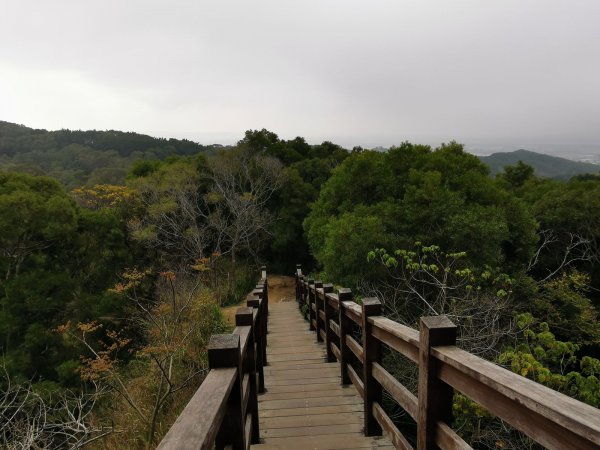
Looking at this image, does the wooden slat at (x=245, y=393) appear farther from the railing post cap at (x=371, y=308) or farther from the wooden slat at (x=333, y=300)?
the wooden slat at (x=333, y=300)

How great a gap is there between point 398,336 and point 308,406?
194cm

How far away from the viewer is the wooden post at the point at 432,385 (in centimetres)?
186

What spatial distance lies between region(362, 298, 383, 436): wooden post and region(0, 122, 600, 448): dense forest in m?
1.42

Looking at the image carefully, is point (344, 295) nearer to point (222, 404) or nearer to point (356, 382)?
point (356, 382)

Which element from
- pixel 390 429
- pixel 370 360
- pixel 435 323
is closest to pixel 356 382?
pixel 370 360

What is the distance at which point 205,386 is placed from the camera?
168 centimetres

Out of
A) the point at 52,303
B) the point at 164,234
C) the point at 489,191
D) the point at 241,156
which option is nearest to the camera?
the point at 489,191

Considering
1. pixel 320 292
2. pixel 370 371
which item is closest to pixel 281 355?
pixel 320 292

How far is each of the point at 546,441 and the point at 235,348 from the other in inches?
52.1

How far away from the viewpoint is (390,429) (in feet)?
8.89

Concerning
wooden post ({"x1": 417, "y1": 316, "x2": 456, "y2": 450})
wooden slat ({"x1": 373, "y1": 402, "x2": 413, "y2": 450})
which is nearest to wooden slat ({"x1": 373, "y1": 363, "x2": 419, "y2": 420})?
wooden post ({"x1": 417, "y1": 316, "x2": 456, "y2": 450})

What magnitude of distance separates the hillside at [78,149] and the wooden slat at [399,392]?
38854 mm

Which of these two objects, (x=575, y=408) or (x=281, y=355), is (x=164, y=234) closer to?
(x=281, y=355)

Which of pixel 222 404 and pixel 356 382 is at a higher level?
pixel 222 404
